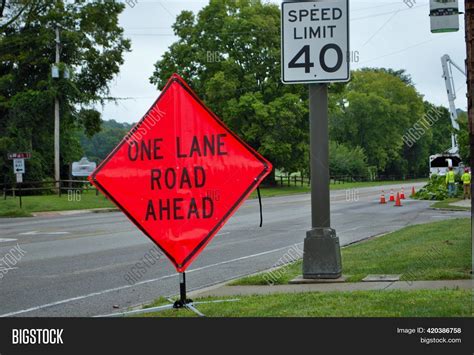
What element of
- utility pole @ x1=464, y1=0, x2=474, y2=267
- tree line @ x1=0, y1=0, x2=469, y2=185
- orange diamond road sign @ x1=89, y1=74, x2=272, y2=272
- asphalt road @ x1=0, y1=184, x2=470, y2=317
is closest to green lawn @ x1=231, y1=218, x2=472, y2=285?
asphalt road @ x1=0, y1=184, x2=470, y2=317

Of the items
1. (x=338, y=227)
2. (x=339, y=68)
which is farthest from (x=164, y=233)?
(x=338, y=227)

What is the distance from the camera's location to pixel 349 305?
6.86 metres

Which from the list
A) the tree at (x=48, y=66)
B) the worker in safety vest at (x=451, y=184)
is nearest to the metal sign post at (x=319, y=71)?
the worker in safety vest at (x=451, y=184)

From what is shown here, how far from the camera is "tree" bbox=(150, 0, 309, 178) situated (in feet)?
169

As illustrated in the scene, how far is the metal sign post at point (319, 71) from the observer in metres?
9.07

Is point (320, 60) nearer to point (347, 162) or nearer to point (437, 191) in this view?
point (437, 191)

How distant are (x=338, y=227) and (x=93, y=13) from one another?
2933 cm

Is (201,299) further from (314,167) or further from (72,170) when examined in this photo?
(72,170)

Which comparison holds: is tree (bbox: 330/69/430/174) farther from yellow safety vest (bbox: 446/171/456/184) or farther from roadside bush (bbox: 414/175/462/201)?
yellow safety vest (bbox: 446/171/456/184)

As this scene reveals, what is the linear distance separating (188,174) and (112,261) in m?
6.38

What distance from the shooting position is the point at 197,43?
179 ft

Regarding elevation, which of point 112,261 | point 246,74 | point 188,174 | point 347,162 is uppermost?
point 246,74

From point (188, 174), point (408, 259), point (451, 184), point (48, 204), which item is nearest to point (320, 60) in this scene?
point (188, 174)

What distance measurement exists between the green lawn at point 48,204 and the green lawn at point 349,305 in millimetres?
24838
